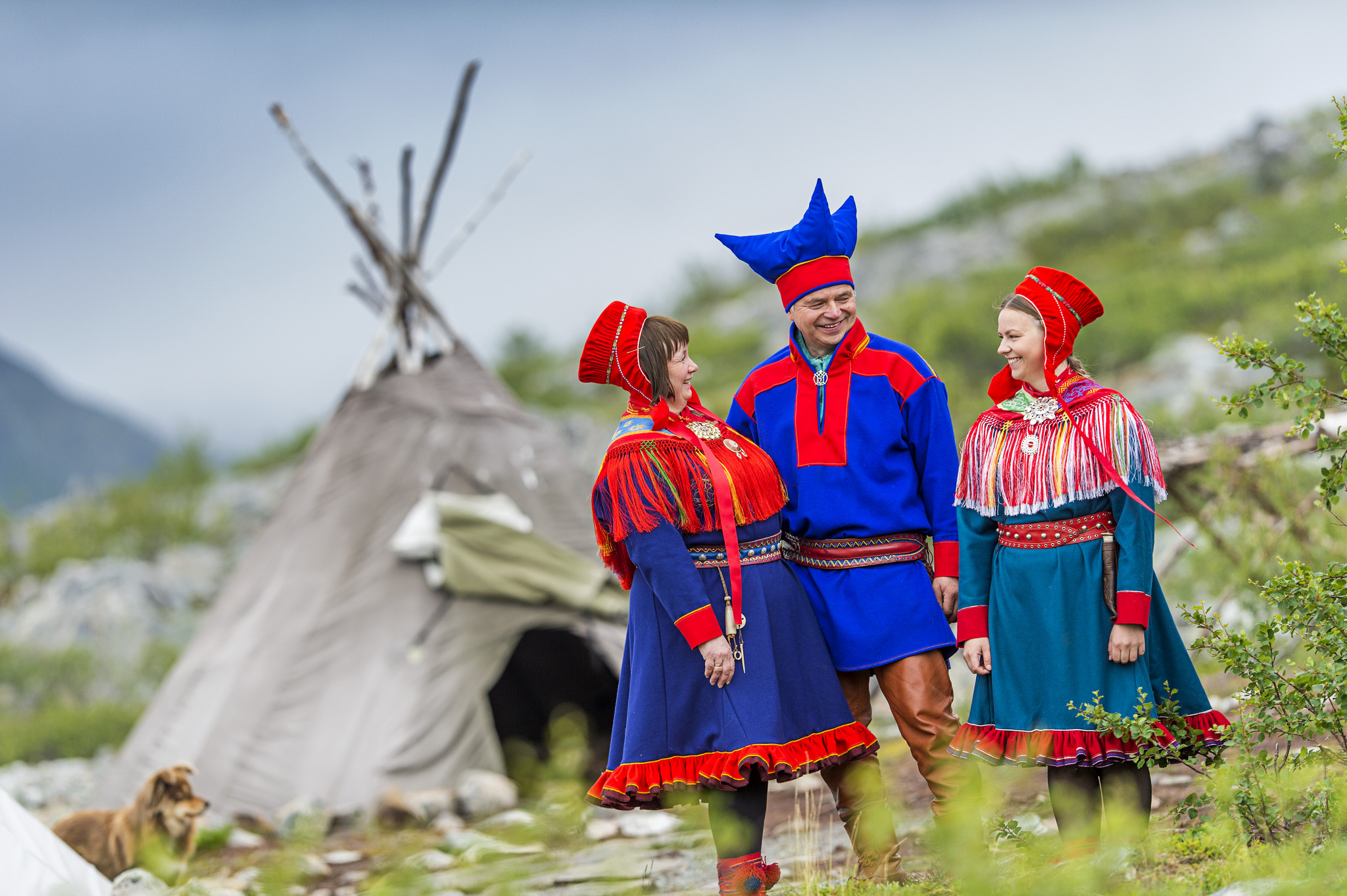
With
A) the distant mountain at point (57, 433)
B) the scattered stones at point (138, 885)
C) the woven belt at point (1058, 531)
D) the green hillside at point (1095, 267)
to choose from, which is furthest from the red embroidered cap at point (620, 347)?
the distant mountain at point (57, 433)

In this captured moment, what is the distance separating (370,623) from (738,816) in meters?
3.06

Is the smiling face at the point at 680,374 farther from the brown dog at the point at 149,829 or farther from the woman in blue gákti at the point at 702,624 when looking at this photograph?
the brown dog at the point at 149,829

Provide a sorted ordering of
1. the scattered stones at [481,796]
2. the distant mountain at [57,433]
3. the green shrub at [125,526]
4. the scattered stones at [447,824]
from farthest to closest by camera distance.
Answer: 1. the distant mountain at [57,433]
2. the green shrub at [125,526]
3. the scattered stones at [481,796]
4. the scattered stones at [447,824]

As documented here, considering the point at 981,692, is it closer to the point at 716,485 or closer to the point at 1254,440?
the point at 716,485

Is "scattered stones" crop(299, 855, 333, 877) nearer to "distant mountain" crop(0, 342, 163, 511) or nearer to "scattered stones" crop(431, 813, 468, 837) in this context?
"scattered stones" crop(431, 813, 468, 837)

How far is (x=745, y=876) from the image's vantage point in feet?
8.31

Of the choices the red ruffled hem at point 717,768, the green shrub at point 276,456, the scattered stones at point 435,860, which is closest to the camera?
the red ruffled hem at point 717,768

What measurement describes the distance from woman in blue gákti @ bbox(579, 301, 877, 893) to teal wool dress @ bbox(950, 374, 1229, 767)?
40 centimetres

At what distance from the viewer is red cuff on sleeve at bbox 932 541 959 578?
9.18 ft

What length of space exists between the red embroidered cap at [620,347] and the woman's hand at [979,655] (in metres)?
1.01

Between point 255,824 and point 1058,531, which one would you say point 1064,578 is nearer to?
point 1058,531

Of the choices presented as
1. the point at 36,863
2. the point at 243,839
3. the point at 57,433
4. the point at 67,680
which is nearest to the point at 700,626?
the point at 36,863

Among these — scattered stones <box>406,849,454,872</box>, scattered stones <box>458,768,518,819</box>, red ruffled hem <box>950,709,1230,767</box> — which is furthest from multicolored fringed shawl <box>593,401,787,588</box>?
scattered stones <box>458,768,518,819</box>

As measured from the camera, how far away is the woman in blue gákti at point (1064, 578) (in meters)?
2.44
